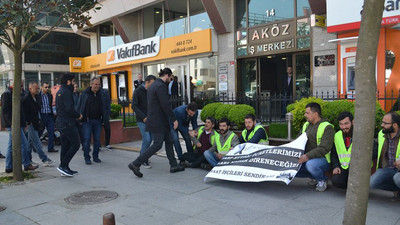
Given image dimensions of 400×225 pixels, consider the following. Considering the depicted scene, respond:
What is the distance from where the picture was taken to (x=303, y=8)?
12.2 m

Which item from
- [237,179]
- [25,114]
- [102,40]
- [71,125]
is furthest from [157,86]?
[102,40]

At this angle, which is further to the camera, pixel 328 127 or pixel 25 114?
pixel 25 114

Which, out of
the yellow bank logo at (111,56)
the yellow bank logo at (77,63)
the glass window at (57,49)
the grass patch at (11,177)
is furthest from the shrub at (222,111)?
the glass window at (57,49)

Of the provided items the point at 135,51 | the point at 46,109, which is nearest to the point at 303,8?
the point at 46,109

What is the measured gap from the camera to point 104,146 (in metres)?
10.3

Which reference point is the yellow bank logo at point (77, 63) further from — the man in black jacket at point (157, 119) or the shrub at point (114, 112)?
the man in black jacket at point (157, 119)

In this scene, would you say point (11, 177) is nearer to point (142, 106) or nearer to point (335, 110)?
point (142, 106)

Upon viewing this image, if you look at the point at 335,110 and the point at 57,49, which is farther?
the point at 57,49

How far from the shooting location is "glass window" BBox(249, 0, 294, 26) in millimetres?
12641

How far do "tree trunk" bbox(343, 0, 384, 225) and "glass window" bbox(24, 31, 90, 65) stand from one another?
2996cm

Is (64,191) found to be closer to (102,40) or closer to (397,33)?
(397,33)

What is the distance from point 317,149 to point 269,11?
9.28 m

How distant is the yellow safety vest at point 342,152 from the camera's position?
16.6 feet

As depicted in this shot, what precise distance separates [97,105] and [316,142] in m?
5.09
